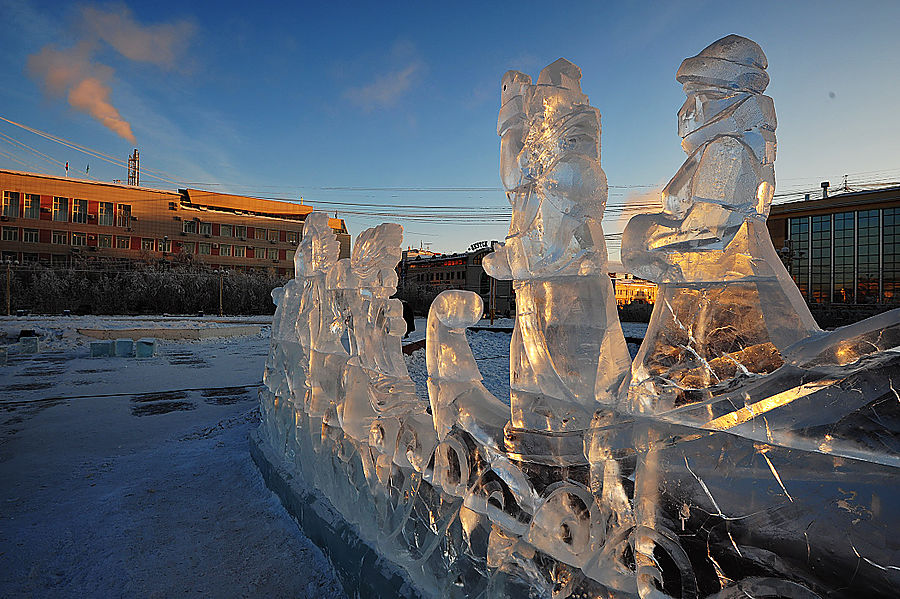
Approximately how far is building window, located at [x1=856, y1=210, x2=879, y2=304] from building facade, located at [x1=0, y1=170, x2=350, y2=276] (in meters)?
31.1

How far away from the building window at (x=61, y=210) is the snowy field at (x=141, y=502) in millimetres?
33764

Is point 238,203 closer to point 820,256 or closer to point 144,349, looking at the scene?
point 144,349

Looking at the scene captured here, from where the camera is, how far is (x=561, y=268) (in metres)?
1.21

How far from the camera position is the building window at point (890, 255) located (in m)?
24.4

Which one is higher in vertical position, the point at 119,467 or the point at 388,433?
the point at 388,433

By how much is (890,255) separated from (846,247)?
1871 millimetres

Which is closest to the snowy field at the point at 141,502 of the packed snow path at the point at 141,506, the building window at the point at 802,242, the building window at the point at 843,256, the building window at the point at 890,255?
the packed snow path at the point at 141,506

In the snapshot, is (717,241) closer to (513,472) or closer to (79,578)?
(513,472)

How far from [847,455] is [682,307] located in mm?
342

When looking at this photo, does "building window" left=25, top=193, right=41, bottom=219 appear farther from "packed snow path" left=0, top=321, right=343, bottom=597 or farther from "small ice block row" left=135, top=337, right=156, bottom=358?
"packed snow path" left=0, top=321, right=343, bottom=597

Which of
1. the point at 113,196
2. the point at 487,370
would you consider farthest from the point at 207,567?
the point at 113,196

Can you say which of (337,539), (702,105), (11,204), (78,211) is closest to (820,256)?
(337,539)

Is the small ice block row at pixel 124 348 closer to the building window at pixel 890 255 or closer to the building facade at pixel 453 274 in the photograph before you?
the building facade at pixel 453 274

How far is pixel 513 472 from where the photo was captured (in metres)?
1.29
